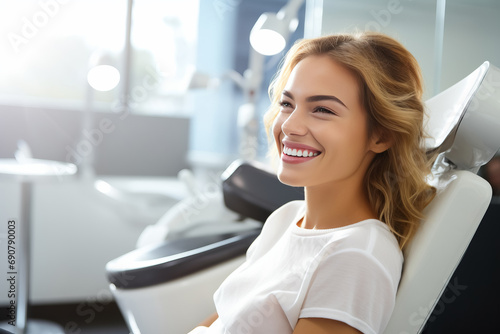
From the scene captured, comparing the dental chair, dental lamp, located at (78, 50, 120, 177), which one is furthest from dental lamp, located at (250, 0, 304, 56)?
the dental chair

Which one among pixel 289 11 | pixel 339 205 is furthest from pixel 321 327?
pixel 289 11

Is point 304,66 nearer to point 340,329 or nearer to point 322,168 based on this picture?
point 322,168

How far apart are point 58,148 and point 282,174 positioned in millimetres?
2403

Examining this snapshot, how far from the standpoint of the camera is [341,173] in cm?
91

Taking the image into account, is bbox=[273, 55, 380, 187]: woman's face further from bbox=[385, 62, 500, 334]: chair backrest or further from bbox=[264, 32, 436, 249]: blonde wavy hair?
bbox=[385, 62, 500, 334]: chair backrest

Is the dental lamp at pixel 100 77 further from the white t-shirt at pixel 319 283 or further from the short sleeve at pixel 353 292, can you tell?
the short sleeve at pixel 353 292

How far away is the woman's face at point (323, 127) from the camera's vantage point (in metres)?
0.88

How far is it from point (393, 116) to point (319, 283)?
12.6 inches

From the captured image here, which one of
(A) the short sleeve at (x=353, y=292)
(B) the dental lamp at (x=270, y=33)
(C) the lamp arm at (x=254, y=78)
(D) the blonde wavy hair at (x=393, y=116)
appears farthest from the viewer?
(C) the lamp arm at (x=254, y=78)

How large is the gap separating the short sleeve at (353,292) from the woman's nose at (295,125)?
0.76 feet

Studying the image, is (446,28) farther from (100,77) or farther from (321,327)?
(100,77)

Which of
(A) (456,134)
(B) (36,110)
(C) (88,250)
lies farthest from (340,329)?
(B) (36,110)

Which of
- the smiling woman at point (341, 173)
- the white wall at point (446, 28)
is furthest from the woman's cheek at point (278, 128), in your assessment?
the white wall at point (446, 28)

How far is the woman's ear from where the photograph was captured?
0.91m
